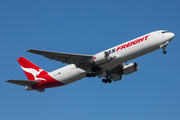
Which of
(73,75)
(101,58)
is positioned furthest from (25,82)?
(101,58)

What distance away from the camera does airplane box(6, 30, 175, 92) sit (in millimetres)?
34881

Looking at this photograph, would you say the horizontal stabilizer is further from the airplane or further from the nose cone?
the nose cone

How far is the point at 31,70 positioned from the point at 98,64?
483 inches

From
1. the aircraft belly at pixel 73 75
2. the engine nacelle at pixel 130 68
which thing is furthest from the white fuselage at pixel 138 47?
the engine nacelle at pixel 130 68

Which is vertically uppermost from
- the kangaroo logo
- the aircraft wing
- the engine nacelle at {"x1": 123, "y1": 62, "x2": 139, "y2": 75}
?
the kangaroo logo

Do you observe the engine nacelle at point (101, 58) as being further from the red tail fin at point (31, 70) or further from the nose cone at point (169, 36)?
the red tail fin at point (31, 70)

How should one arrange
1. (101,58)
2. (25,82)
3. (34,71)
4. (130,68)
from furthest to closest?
(34,71), (130,68), (25,82), (101,58)

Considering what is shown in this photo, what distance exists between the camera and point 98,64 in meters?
36.1

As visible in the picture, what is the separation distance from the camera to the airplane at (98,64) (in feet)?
114

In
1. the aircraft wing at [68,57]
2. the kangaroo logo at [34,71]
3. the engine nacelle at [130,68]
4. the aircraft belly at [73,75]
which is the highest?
the kangaroo logo at [34,71]

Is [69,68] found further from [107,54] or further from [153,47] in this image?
[153,47]

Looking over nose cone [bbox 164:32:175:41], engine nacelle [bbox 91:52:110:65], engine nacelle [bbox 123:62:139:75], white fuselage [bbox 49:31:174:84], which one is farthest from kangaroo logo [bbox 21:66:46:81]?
nose cone [bbox 164:32:175:41]

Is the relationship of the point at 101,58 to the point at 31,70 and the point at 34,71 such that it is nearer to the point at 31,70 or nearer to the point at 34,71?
the point at 34,71

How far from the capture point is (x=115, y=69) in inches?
1622
